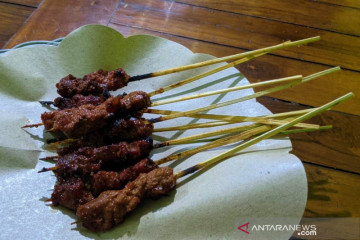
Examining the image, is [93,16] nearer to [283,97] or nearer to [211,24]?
[211,24]

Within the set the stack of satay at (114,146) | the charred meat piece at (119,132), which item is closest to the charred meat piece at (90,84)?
the stack of satay at (114,146)

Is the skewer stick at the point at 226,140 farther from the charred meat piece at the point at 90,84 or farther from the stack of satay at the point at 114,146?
the charred meat piece at the point at 90,84

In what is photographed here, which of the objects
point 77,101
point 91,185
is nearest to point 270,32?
point 77,101

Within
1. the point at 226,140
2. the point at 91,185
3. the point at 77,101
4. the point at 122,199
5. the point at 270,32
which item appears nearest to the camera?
the point at 122,199

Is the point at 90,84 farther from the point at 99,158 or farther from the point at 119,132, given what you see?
the point at 99,158

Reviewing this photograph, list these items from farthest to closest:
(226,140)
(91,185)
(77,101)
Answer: (77,101), (226,140), (91,185)

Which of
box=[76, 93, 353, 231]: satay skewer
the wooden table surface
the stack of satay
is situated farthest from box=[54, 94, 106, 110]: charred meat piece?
Answer: the wooden table surface

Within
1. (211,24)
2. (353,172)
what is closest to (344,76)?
(353,172)
